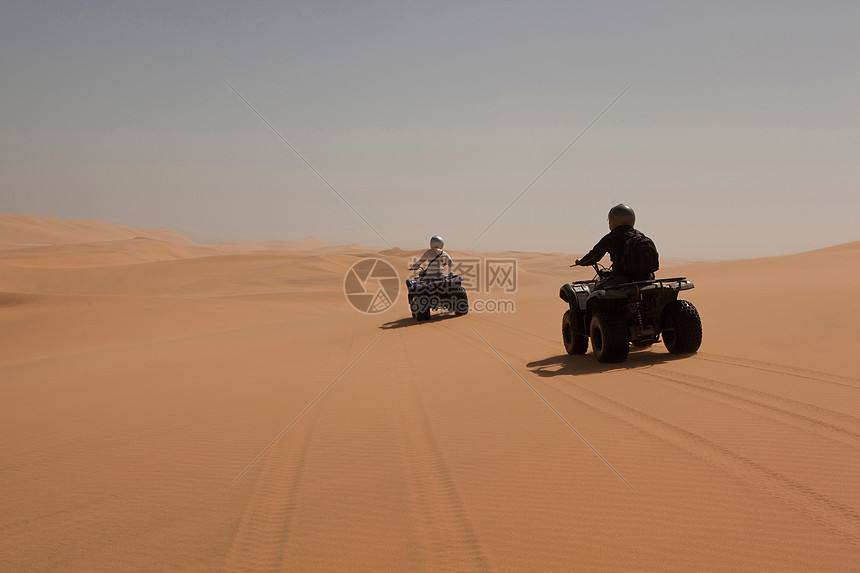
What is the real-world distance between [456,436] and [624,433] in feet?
4.79

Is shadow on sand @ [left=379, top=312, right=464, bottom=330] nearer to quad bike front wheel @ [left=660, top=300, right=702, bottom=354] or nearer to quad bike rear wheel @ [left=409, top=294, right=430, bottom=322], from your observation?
quad bike rear wheel @ [left=409, top=294, right=430, bottom=322]

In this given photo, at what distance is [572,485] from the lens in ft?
12.7

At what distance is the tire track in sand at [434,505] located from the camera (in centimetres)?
308

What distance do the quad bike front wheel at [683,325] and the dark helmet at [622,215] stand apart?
4.27 feet

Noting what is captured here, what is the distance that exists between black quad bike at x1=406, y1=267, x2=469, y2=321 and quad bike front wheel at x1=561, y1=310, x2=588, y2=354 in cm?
747

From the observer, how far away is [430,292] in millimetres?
16547

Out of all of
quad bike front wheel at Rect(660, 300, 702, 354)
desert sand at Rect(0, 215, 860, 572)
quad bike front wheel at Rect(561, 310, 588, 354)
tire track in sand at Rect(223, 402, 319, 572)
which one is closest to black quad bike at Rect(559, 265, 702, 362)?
quad bike front wheel at Rect(660, 300, 702, 354)

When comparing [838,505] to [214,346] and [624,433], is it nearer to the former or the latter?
[624,433]

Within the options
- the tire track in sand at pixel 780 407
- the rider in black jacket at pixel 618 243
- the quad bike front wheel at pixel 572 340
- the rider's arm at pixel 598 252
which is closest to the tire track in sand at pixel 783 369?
the tire track in sand at pixel 780 407

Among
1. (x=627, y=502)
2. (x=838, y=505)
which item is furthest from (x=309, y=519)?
(x=838, y=505)

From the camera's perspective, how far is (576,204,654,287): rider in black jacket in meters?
8.02

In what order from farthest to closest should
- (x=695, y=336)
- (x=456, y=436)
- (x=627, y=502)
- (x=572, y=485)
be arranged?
(x=695, y=336) < (x=456, y=436) < (x=572, y=485) < (x=627, y=502)

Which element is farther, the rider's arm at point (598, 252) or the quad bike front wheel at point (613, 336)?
the rider's arm at point (598, 252)

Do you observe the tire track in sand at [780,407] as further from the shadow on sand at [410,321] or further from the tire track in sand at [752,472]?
the shadow on sand at [410,321]
